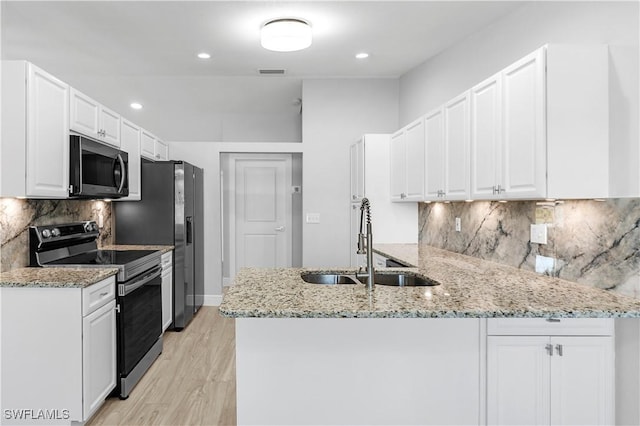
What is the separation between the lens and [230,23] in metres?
3.37

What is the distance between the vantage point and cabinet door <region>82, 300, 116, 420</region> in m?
2.35

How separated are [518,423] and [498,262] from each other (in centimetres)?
140

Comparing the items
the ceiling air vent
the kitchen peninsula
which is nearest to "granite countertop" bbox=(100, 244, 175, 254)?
the ceiling air vent

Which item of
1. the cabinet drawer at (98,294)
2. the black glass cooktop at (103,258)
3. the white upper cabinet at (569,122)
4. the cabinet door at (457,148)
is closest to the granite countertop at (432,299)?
the white upper cabinet at (569,122)

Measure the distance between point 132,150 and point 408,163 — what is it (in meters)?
2.60

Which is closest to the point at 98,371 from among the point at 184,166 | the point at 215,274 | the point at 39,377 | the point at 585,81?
the point at 39,377

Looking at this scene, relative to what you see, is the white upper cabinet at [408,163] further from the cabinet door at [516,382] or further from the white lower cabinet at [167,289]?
the white lower cabinet at [167,289]

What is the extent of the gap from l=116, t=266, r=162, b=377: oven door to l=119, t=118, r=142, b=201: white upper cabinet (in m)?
0.90

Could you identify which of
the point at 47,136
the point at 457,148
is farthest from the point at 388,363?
the point at 47,136

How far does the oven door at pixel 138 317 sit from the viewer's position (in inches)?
109

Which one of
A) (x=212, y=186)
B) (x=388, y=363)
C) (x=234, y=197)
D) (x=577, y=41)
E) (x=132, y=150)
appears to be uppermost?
(x=577, y=41)

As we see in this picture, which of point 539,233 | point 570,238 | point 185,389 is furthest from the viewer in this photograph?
point 185,389

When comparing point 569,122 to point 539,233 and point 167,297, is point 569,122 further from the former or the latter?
point 167,297

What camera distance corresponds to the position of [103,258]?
10.4 feet
